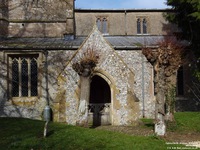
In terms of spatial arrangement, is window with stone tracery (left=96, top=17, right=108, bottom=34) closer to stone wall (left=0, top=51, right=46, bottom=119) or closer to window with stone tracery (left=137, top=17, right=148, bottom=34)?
window with stone tracery (left=137, top=17, right=148, bottom=34)

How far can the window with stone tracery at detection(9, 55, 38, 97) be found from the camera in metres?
19.1

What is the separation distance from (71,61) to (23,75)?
4135mm

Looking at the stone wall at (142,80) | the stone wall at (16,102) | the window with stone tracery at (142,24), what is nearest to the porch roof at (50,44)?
the stone wall at (142,80)

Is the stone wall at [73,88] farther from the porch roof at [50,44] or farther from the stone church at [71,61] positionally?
the porch roof at [50,44]

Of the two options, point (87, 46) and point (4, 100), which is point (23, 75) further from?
point (87, 46)

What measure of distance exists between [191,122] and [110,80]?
4.91m

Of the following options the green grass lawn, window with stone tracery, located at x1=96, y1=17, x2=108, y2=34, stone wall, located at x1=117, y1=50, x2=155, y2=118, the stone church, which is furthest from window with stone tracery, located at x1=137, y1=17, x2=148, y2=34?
the green grass lawn

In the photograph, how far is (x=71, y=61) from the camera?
55.7 ft

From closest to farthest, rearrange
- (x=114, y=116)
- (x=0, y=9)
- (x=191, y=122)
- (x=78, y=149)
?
(x=78, y=149), (x=191, y=122), (x=114, y=116), (x=0, y=9)

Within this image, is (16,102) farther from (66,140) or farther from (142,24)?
(142,24)

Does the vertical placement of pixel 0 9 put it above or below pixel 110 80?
above

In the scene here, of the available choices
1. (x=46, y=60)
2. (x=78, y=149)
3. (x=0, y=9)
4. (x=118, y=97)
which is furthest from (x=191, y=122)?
(x=0, y=9)

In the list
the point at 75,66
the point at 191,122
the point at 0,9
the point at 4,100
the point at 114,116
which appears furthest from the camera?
the point at 0,9

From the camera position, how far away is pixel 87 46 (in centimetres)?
1719
